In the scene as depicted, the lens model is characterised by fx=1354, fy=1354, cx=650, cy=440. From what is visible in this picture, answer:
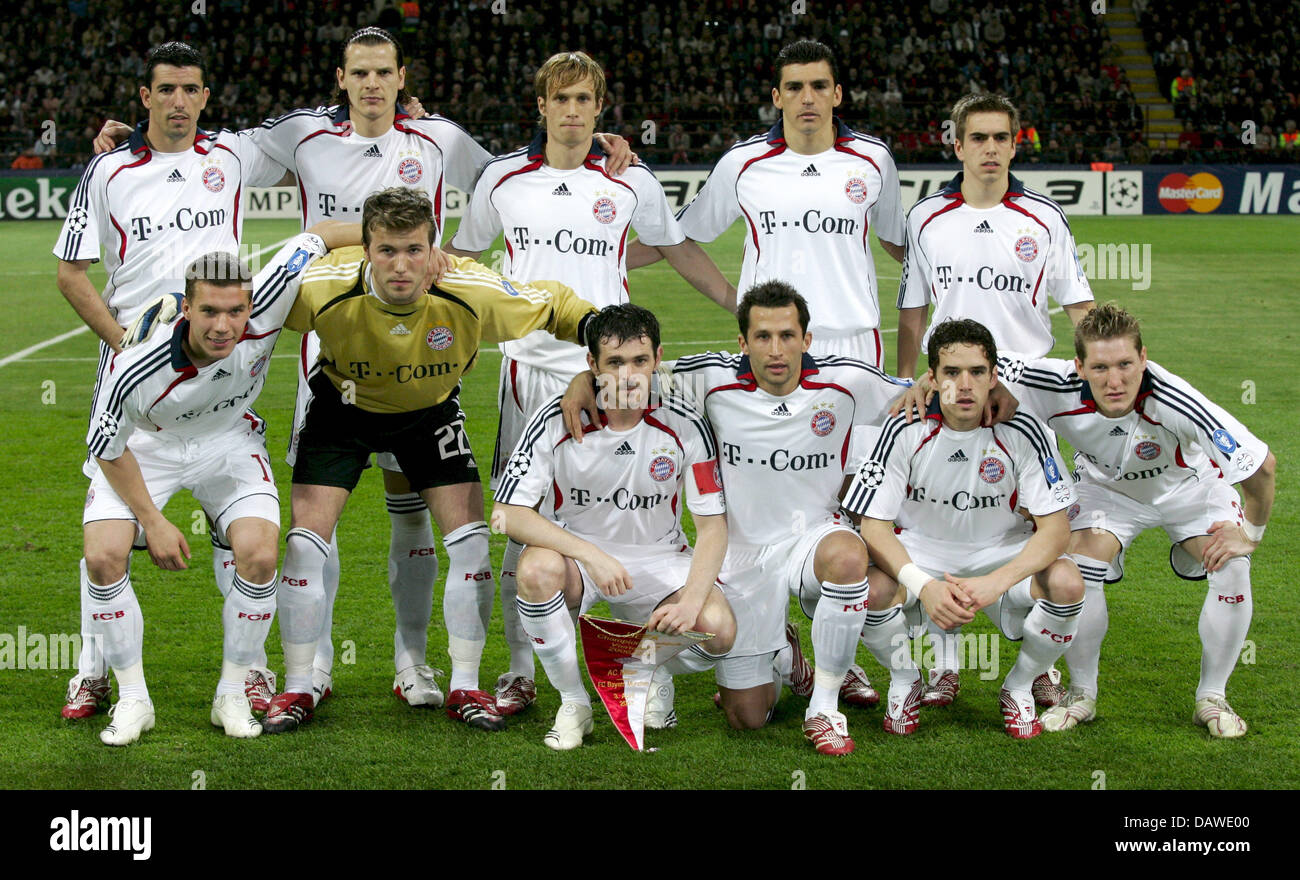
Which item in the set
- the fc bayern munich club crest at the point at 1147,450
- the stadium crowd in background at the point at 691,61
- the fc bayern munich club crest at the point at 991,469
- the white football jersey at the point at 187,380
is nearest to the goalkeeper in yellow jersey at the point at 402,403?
the white football jersey at the point at 187,380

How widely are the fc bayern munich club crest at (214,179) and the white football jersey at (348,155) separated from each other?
0.89ft

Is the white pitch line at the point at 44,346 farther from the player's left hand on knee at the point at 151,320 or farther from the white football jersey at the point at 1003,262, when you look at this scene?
the white football jersey at the point at 1003,262

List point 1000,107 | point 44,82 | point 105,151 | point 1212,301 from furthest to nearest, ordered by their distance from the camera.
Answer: point 44,82, point 1212,301, point 105,151, point 1000,107

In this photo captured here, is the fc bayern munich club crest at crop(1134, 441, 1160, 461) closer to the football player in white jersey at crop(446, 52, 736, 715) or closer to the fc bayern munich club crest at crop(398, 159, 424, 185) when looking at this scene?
the football player in white jersey at crop(446, 52, 736, 715)

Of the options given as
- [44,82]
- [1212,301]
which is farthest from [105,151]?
[44,82]

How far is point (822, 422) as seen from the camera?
16.8ft

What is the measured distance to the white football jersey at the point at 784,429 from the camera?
5090mm

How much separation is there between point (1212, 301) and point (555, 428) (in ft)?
40.6

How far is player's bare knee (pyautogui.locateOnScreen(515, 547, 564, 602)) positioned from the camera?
4.71 metres

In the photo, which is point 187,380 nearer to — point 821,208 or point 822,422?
point 822,422

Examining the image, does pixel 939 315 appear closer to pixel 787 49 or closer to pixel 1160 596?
pixel 787 49

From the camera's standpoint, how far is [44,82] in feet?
94.0

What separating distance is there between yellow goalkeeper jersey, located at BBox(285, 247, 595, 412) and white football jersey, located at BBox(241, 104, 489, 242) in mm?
856

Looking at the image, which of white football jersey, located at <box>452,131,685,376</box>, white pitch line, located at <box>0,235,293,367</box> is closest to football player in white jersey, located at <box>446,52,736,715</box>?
white football jersey, located at <box>452,131,685,376</box>
